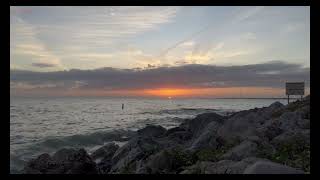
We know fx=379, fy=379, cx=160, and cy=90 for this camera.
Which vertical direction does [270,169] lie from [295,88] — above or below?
below

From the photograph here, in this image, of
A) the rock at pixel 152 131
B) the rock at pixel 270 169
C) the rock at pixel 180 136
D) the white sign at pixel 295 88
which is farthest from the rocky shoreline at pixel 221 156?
the white sign at pixel 295 88

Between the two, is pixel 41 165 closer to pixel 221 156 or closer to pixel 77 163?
pixel 77 163

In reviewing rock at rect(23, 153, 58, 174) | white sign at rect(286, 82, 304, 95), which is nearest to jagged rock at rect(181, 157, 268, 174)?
rock at rect(23, 153, 58, 174)

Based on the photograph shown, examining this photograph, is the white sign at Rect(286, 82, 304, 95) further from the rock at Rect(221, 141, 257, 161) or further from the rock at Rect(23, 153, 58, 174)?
the rock at Rect(23, 153, 58, 174)

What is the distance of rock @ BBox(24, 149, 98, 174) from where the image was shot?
1084cm

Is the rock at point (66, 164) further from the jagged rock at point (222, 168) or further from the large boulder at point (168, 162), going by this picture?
the jagged rock at point (222, 168)

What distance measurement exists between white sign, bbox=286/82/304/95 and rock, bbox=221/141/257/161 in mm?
20500

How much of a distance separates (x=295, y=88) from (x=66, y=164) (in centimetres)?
2343

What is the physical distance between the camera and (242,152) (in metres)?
10.4

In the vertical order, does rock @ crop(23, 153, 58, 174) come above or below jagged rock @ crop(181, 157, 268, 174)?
below

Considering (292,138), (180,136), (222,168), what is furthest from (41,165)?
(180,136)
